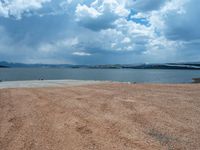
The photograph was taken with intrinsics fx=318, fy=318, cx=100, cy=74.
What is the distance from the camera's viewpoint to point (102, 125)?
9.90 meters

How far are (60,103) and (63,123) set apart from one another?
4539 mm

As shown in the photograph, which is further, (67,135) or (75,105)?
(75,105)

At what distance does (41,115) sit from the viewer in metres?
11.9

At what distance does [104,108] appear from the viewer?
13.1 m

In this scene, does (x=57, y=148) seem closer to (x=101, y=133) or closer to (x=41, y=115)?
(x=101, y=133)

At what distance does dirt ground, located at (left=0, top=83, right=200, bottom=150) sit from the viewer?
790cm

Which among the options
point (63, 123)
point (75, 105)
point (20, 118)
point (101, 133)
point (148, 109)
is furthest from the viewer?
point (75, 105)

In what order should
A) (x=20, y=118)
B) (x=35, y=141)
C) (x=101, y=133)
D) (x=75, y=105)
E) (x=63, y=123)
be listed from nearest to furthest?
1. (x=35, y=141)
2. (x=101, y=133)
3. (x=63, y=123)
4. (x=20, y=118)
5. (x=75, y=105)

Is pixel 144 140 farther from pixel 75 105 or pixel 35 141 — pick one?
pixel 75 105

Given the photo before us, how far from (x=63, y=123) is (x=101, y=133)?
6.29ft

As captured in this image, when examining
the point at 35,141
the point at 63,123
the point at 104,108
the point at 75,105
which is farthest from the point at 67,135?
the point at 75,105

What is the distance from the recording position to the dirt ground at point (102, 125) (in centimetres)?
790

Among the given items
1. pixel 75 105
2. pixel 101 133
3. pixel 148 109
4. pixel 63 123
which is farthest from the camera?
pixel 75 105

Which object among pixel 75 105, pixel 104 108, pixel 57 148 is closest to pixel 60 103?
pixel 75 105
